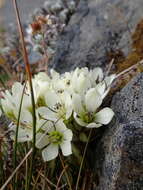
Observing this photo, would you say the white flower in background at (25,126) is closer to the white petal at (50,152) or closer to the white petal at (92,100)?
the white petal at (50,152)

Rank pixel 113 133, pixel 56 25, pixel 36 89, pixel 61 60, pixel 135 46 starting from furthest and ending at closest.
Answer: pixel 56 25
pixel 61 60
pixel 135 46
pixel 36 89
pixel 113 133

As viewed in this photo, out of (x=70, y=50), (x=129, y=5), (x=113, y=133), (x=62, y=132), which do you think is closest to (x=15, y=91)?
(x=62, y=132)

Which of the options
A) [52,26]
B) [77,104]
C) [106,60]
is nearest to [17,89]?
[77,104]

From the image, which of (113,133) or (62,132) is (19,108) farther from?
(113,133)

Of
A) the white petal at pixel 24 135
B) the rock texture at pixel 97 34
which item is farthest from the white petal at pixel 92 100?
the rock texture at pixel 97 34

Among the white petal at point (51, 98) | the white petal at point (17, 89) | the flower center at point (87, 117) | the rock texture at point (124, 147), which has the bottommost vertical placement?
the rock texture at point (124, 147)

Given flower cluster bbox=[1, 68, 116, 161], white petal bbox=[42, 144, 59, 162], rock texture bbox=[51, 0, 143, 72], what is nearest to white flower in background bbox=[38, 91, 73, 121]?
flower cluster bbox=[1, 68, 116, 161]
